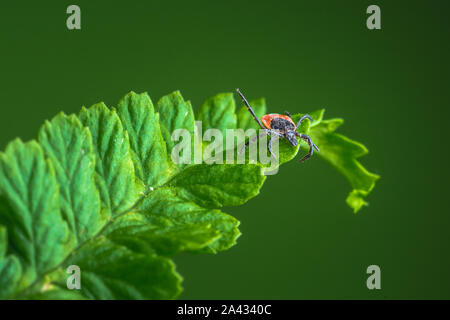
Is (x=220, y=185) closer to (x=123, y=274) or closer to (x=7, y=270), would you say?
(x=123, y=274)

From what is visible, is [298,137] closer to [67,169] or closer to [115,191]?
[115,191]

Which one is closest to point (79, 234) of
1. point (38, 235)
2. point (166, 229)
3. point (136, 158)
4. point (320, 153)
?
point (38, 235)

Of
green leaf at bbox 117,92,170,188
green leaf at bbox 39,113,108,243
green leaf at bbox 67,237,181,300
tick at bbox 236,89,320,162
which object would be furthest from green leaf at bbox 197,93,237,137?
green leaf at bbox 67,237,181,300

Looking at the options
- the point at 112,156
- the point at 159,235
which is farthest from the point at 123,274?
the point at 112,156

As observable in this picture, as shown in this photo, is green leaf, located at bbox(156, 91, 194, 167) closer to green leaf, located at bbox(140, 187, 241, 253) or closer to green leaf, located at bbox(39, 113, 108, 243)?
green leaf, located at bbox(140, 187, 241, 253)

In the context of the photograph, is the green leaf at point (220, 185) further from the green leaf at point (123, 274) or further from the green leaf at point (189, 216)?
the green leaf at point (123, 274)

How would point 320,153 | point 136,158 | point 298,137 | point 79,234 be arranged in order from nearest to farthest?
point 79,234 → point 136,158 → point 298,137 → point 320,153

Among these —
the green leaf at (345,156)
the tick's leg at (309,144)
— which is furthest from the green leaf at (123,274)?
the green leaf at (345,156)

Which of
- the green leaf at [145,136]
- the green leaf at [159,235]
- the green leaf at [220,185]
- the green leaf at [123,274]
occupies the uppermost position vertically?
the green leaf at [145,136]
